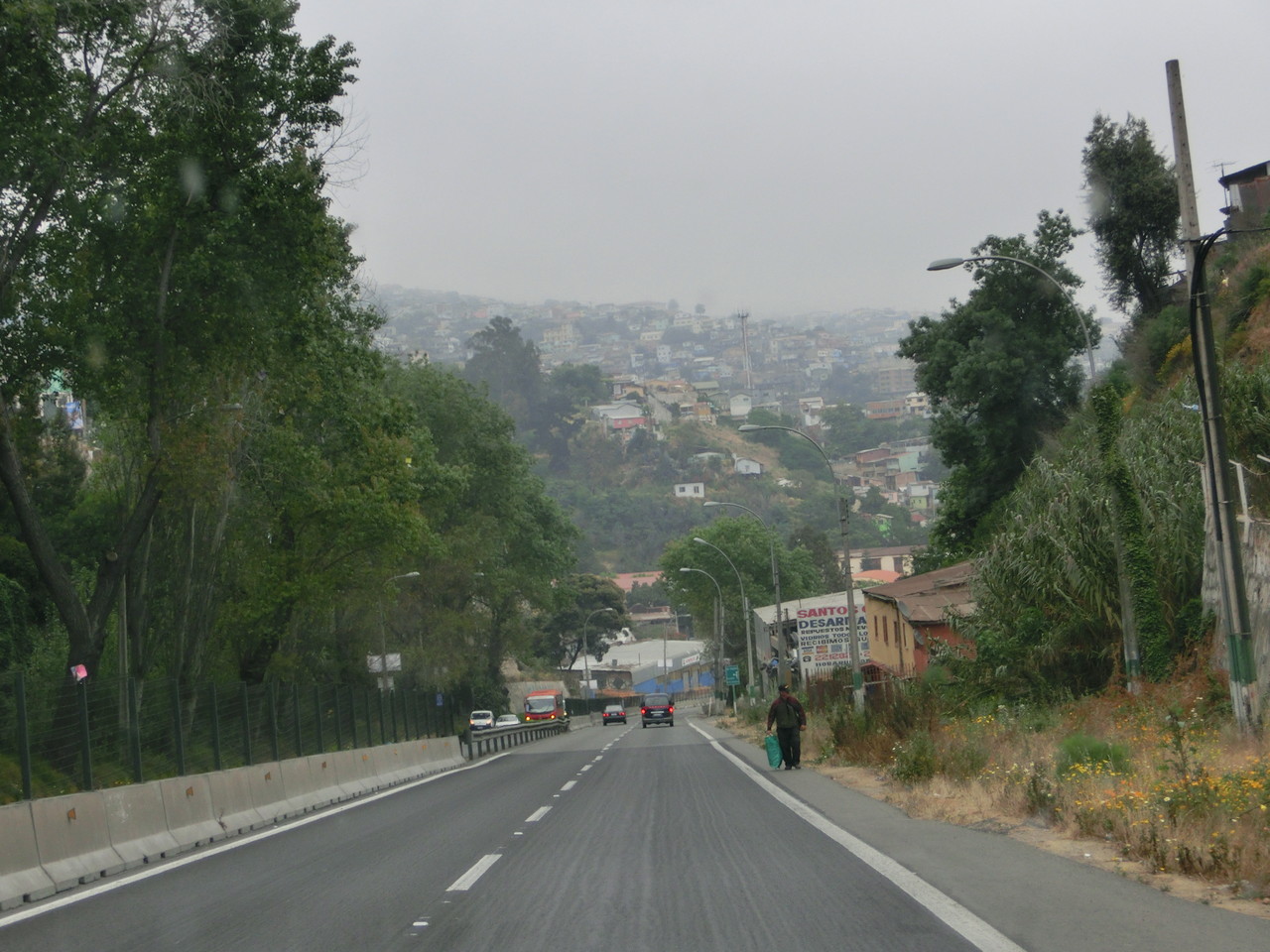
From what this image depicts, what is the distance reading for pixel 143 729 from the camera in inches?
720

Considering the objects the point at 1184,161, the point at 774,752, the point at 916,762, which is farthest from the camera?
the point at 774,752

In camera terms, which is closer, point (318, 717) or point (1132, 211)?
point (318, 717)

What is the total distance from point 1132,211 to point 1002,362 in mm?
7209

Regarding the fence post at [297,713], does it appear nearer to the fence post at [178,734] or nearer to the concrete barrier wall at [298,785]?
the concrete barrier wall at [298,785]

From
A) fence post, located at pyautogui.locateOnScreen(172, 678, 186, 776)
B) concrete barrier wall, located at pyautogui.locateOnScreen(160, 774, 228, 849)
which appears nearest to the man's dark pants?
fence post, located at pyautogui.locateOnScreen(172, 678, 186, 776)

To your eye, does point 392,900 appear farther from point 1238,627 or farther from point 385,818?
point 1238,627

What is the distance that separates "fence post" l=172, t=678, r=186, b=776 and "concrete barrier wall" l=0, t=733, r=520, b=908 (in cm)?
81

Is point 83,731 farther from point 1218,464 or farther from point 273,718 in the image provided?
point 1218,464

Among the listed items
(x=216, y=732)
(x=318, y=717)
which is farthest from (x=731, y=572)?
(x=216, y=732)

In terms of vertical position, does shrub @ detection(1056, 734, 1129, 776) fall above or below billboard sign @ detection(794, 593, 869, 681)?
below

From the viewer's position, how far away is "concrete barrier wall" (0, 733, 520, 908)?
38.6 feet

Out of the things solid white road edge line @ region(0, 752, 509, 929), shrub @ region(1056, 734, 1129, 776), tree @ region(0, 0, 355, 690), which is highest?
tree @ region(0, 0, 355, 690)

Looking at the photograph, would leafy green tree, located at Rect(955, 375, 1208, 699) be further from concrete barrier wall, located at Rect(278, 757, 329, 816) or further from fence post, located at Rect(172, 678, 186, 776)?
fence post, located at Rect(172, 678, 186, 776)

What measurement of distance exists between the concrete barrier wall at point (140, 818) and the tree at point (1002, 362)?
3572 cm
